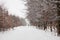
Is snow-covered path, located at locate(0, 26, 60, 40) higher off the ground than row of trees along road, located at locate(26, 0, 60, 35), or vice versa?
row of trees along road, located at locate(26, 0, 60, 35)

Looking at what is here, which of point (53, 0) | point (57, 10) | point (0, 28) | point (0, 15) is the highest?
point (53, 0)

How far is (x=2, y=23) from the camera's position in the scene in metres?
37.6

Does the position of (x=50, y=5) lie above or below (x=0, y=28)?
above

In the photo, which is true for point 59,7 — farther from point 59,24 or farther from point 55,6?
point 59,24

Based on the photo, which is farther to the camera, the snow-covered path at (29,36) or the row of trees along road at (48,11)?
the row of trees along road at (48,11)

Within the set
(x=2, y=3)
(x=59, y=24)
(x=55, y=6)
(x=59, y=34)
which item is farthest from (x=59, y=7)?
(x=2, y=3)

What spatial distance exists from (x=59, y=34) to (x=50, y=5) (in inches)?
139

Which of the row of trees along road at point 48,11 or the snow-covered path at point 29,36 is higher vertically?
the row of trees along road at point 48,11

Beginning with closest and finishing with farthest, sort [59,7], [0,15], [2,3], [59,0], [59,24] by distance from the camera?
[59,0]
[59,7]
[59,24]
[0,15]
[2,3]

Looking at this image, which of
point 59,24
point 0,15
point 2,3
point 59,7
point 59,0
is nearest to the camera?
point 59,0

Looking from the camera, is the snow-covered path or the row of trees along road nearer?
the snow-covered path

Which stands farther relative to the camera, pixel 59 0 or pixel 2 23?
pixel 2 23

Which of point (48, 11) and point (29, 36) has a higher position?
point (48, 11)

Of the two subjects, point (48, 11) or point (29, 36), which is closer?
point (29, 36)
